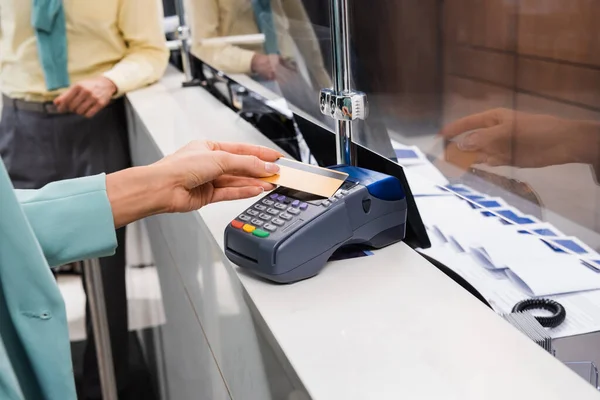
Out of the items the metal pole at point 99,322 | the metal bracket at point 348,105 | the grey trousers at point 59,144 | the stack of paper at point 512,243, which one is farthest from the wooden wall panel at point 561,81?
the grey trousers at point 59,144

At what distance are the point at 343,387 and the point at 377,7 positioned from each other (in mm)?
461

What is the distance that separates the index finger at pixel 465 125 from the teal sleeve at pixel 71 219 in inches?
14.8

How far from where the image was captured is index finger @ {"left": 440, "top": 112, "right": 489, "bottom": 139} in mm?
648

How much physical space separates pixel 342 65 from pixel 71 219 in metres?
0.35

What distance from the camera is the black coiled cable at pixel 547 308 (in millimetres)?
637

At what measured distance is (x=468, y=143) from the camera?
0.67 m

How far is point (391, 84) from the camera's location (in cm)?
79

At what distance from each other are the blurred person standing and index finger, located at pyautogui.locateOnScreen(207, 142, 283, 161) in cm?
102

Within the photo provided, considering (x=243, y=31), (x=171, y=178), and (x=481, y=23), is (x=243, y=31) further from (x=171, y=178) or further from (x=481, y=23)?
(x=481, y=23)

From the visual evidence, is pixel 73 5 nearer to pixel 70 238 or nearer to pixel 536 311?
pixel 70 238

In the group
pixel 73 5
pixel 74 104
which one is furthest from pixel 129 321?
pixel 73 5

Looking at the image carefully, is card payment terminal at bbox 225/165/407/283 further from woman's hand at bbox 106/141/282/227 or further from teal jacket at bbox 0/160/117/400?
teal jacket at bbox 0/160/117/400

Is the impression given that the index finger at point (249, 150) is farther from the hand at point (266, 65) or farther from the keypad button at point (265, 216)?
the hand at point (266, 65)

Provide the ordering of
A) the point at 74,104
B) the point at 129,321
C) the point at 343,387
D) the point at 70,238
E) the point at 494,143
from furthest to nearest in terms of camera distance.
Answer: the point at 129,321 → the point at 74,104 → the point at 70,238 → the point at 494,143 → the point at 343,387
